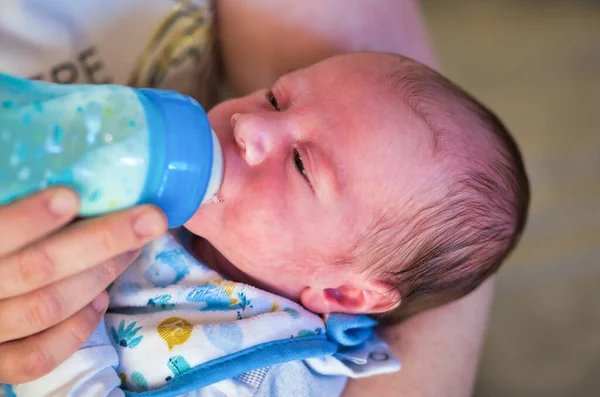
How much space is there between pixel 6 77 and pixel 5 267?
250 mm

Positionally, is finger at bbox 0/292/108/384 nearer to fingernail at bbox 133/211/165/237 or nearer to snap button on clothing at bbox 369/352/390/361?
fingernail at bbox 133/211/165/237

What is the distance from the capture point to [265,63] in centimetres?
136

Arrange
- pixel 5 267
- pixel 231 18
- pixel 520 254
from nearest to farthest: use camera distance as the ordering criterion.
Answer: pixel 5 267
pixel 231 18
pixel 520 254

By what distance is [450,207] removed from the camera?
101cm

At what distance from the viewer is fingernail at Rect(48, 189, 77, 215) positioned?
2.12 feet

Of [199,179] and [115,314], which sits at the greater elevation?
[199,179]

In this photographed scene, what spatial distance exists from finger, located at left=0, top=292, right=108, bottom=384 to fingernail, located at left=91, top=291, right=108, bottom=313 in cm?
3

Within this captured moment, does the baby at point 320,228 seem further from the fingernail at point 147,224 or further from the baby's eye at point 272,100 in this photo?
the fingernail at point 147,224

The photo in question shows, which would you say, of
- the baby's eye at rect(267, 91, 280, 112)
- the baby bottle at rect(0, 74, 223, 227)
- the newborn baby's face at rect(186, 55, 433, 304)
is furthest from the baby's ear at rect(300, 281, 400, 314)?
the baby bottle at rect(0, 74, 223, 227)

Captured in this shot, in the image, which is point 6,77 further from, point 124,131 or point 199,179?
point 199,179

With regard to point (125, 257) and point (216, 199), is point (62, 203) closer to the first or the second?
point (125, 257)

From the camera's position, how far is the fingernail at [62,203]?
646 millimetres

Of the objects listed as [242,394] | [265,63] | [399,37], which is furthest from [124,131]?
[399,37]

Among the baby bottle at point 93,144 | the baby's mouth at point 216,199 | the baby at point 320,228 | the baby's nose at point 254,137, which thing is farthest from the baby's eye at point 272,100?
the baby bottle at point 93,144
